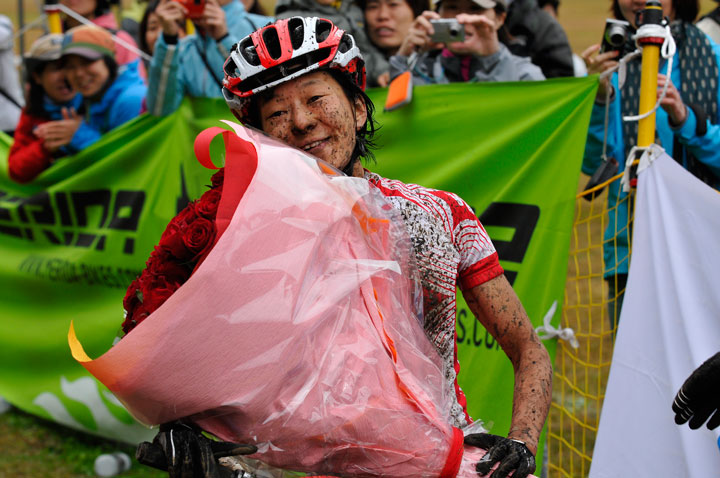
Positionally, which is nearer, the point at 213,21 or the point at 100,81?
the point at 213,21

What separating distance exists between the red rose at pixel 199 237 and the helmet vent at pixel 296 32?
0.70m

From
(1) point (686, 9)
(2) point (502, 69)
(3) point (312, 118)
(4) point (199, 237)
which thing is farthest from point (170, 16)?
(4) point (199, 237)

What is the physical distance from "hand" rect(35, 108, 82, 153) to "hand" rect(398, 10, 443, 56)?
250cm

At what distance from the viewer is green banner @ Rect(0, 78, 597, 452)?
379 cm

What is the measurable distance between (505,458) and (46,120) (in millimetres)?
4926

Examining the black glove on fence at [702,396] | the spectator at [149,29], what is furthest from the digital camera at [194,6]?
the black glove on fence at [702,396]

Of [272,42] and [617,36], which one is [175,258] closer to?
[272,42]

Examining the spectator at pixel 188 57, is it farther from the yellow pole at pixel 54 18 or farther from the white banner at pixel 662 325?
the white banner at pixel 662 325

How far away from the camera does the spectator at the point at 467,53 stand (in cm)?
432

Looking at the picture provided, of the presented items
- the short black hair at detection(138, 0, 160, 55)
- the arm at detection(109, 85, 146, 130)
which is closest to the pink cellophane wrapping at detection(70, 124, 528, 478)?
the arm at detection(109, 85, 146, 130)

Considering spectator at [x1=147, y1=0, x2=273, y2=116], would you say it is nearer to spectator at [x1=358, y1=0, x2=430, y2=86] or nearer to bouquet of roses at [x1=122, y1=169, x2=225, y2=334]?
spectator at [x1=358, y1=0, x2=430, y2=86]

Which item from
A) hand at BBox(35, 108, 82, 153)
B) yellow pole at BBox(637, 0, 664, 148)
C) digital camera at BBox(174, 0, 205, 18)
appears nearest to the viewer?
yellow pole at BBox(637, 0, 664, 148)

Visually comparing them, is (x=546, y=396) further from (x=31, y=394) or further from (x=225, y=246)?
(x=31, y=394)

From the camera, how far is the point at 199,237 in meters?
1.78
